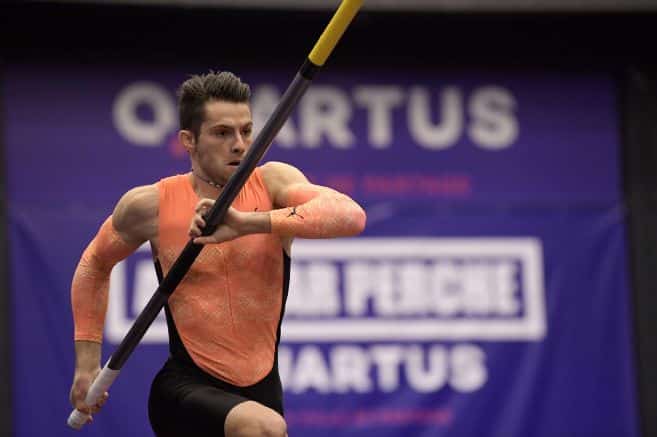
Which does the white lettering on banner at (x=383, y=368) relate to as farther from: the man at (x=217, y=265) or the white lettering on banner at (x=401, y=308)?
the man at (x=217, y=265)

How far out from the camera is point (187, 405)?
3.95 m

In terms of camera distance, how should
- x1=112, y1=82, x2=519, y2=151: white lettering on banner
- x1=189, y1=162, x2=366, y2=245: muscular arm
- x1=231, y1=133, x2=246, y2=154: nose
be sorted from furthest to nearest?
x1=112, y1=82, x2=519, y2=151: white lettering on banner
x1=231, y1=133, x2=246, y2=154: nose
x1=189, y1=162, x2=366, y2=245: muscular arm

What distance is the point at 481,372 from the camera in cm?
741

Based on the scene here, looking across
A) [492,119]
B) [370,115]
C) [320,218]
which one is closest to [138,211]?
[320,218]

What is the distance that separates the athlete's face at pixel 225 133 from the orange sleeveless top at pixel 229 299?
17 centimetres

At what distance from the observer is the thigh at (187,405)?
3863 mm

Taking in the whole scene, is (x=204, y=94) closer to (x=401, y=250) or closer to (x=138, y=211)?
(x=138, y=211)

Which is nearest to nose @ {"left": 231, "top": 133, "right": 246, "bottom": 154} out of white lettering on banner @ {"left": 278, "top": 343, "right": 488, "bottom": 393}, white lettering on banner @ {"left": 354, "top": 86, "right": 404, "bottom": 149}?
white lettering on banner @ {"left": 278, "top": 343, "right": 488, "bottom": 393}

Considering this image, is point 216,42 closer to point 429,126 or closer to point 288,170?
point 429,126

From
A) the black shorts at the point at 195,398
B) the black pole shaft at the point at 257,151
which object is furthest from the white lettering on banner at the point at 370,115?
the black pole shaft at the point at 257,151

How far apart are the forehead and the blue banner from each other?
10.7ft

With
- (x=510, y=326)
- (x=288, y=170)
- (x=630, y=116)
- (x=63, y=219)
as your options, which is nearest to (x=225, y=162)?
(x=288, y=170)

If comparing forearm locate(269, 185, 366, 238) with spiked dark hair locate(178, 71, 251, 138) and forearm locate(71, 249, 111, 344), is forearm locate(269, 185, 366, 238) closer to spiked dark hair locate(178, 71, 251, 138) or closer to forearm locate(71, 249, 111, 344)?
spiked dark hair locate(178, 71, 251, 138)

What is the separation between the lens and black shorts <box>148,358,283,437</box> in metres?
3.88
